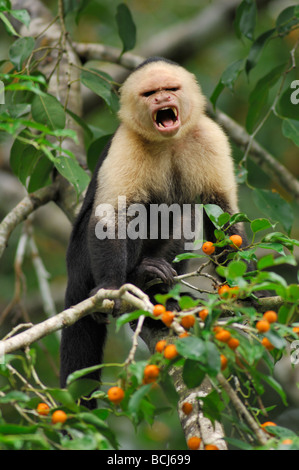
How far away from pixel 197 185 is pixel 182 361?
166 cm

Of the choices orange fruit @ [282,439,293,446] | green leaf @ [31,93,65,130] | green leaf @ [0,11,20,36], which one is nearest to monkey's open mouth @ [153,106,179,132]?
green leaf @ [31,93,65,130]

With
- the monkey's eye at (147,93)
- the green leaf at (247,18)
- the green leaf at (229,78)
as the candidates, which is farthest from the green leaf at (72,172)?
the green leaf at (247,18)

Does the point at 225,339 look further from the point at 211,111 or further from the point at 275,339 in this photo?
the point at 211,111

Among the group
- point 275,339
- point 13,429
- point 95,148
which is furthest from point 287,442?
point 95,148

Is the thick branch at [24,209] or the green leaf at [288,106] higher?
the green leaf at [288,106]

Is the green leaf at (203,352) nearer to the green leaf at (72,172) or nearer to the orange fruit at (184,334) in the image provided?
the orange fruit at (184,334)

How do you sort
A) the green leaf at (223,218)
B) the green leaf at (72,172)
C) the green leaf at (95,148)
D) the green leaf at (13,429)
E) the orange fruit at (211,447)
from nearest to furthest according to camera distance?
the green leaf at (13,429) → the orange fruit at (211,447) → the green leaf at (223,218) → the green leaf at (72,172) → the green leaf at (95,148)

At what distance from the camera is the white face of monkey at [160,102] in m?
→ 3.12

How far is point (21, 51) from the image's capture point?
122 inches

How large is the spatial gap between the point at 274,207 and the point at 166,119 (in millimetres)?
799

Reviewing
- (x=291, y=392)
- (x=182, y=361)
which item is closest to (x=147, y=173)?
(x=182, y=361)

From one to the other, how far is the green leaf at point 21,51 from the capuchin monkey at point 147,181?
1.87ft

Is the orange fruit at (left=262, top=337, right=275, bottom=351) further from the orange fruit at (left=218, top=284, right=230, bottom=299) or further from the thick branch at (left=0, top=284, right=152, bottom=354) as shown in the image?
the thick branch at (left=0, top=284, right=152, bottom=354)
